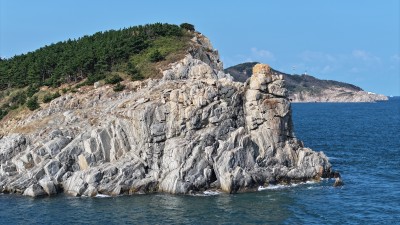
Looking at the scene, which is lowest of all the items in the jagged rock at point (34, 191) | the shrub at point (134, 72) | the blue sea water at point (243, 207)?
the blue sea water at point (243, 207)

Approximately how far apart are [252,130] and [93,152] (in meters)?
25.5

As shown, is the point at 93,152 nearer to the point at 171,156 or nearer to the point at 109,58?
the point at 171,156

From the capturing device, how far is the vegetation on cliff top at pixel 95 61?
371 ft

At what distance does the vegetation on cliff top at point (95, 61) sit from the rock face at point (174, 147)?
19.0 metres

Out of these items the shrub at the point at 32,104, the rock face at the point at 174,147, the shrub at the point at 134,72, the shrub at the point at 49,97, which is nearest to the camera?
the rock face at the point at 174,147

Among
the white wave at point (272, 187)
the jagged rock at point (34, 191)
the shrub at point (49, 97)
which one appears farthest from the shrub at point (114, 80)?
the white wave at point (272, 187)

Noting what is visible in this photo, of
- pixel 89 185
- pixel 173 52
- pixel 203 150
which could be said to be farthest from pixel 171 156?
pixel 173 52

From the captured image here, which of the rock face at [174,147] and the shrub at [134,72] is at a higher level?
the shrub at [134,72]

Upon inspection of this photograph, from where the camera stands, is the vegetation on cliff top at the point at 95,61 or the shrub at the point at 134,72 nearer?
the shrub at the point at 134,72

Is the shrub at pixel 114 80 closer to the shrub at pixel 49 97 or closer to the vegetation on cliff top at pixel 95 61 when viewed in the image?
the vegetation on cliff top at pixel 95 61

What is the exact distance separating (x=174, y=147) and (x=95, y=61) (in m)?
48.0

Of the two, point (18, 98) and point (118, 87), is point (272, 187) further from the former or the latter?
point (18, 98)

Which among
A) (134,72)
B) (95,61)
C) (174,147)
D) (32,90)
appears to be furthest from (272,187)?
(32,90)

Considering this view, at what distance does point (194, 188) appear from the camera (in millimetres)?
76688
